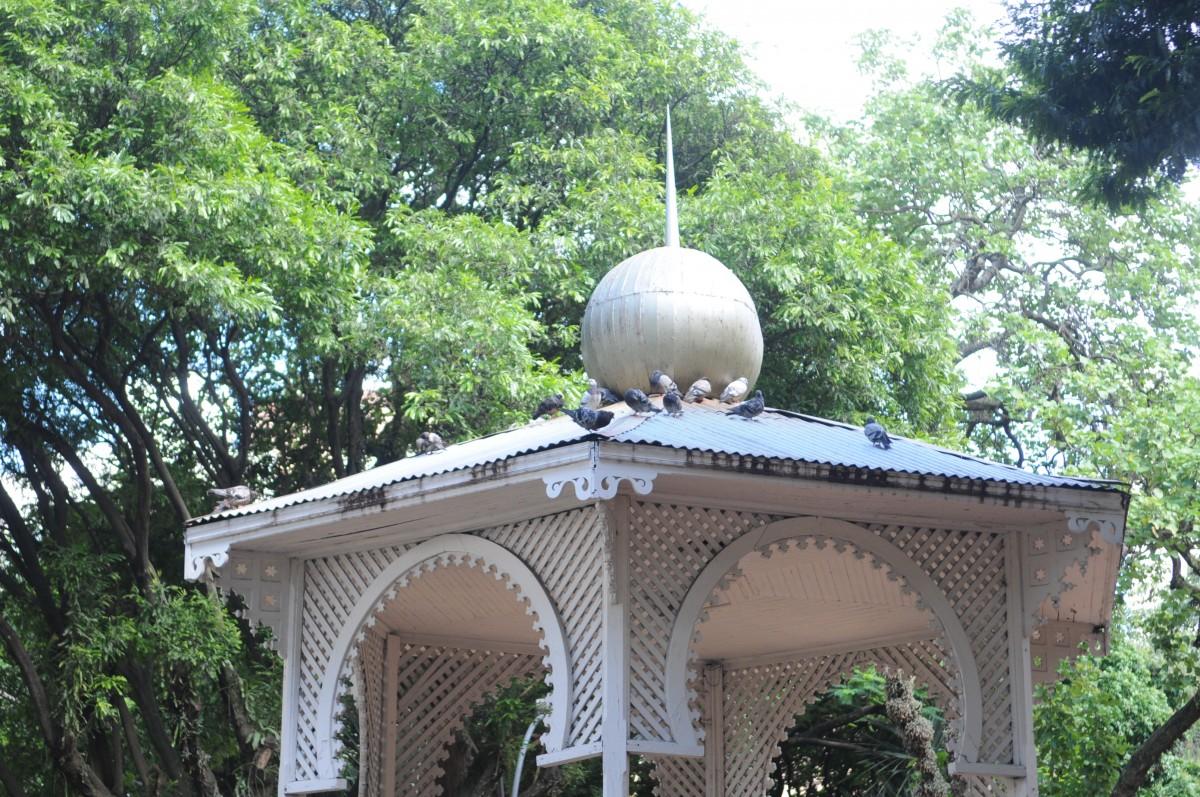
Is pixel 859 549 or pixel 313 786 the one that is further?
pixel 313 786

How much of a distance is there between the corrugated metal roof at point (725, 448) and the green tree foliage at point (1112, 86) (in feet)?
18.0

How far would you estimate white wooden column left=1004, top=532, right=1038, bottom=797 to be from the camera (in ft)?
32.7

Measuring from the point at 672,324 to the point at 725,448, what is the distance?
6.65ft

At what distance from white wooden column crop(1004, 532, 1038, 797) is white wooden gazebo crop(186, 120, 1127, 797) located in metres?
0.01

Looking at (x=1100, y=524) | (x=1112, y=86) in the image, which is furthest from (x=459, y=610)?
(x=1112, y=86)

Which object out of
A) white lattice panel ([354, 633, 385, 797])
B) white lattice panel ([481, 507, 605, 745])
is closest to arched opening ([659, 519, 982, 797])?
white lattice panel ([481, 507, 605, 745])

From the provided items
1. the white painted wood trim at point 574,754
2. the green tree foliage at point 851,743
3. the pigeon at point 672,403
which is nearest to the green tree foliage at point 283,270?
the green tree foliage at point 851,743

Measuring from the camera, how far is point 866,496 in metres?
9.55

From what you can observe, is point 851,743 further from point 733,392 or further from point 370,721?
point 733,392

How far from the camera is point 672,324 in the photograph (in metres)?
10.9

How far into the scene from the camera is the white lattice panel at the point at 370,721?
497 inches

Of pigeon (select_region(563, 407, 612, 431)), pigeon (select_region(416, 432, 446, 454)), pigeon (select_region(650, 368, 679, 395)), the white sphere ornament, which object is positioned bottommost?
pigeon (select_region(563, 407, 612, 431))

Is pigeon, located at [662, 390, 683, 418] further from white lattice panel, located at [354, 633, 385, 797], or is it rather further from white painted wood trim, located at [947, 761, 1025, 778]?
white lattice panel, located at [354, 633, 385, 797]

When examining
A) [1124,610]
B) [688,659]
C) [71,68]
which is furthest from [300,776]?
[1124,610]
